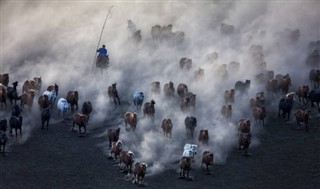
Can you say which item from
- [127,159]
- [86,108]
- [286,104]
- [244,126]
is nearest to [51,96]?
[86,108]

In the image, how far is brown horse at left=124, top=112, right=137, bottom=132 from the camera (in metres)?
40.8

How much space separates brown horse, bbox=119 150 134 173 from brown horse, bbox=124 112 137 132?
5.07 meters

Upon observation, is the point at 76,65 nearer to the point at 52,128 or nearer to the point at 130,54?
the point at 130,54

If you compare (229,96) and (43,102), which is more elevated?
(229,96)

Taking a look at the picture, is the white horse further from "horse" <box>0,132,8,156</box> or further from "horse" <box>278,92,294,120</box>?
"horse" <box>278,92,294,120</box>

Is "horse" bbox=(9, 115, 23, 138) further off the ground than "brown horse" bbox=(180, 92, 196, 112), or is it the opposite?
"brown horse" bbox=(180, 92, 196, 112)

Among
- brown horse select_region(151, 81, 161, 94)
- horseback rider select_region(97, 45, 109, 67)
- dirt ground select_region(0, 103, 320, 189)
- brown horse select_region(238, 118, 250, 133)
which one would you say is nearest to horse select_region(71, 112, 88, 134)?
dirt ground select_region(0, 103, 320, 189)

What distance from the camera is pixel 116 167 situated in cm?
3644

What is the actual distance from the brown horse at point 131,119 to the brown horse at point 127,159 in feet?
16.6

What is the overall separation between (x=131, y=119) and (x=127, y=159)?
5859 millimetres

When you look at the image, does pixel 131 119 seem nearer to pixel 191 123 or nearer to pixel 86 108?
pixel 86 108

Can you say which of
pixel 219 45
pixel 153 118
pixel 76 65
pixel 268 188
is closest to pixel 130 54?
pixel 76 65

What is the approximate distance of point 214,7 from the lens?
75.9 meters

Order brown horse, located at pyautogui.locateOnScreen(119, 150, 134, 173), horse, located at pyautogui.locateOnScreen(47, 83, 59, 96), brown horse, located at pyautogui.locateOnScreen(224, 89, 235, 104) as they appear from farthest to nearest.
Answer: horse, located at pyautogui.locateOnScreen(47, 83, 59, 96) < brown horse, located at pyautogui.locateOnScreen(224, 89, 235, 104) < brown horse, located at pyautogui.locateOnScreen(119, 150, 134, 173)
